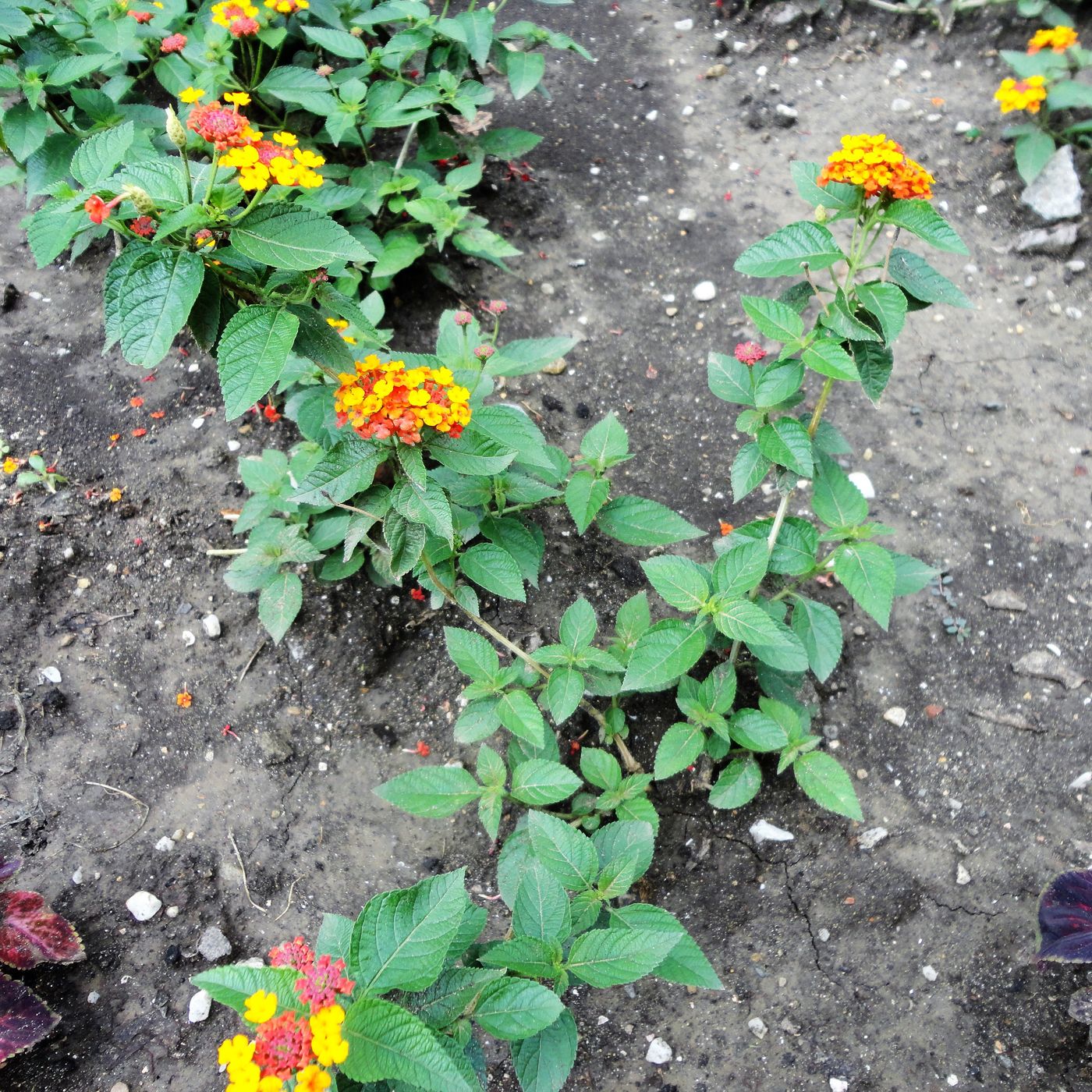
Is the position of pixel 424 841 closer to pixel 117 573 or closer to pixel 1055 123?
pixel 117 573

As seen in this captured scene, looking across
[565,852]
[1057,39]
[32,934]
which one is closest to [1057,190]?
[1057,39]

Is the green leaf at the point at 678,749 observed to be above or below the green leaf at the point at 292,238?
below

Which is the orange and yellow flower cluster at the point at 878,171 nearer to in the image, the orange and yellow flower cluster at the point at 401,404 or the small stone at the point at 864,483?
the orange and yellow flower cluster at the point at 401,404

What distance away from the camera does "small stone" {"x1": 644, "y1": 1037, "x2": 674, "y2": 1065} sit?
205 cm

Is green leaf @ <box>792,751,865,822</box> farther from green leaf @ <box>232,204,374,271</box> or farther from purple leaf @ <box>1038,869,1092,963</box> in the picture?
green leaf @ <box>232,204,374,271</box>

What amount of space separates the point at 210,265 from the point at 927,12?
4.17 metres

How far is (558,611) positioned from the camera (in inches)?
104

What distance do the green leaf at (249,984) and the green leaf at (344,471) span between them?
896 millimetres

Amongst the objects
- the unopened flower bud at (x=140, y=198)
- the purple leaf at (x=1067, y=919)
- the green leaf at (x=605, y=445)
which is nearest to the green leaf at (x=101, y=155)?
the unopened flower bud at (x=140, y=198)

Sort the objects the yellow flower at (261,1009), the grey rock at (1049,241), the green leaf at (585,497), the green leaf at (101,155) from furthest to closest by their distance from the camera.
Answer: the grey rock at (1049,241)
the green leaf at (585,497)
the green leaf at (101,155)
the yellow flower at (261,1009)

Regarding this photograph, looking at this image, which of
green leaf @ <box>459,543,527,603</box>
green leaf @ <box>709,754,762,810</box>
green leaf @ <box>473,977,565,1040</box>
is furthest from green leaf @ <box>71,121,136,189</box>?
green leaf @ <box>709,754,762,810</box>

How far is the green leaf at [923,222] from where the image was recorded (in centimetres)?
191

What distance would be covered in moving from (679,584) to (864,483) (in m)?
1.20

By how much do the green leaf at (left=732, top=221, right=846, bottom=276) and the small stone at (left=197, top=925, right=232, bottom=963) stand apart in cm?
200
